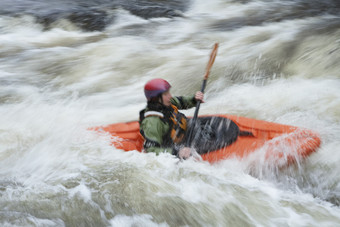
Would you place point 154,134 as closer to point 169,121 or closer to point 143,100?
point 169,121

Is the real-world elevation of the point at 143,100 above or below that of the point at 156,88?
below

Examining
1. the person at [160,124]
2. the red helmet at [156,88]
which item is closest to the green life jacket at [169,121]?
the person at [160,124]

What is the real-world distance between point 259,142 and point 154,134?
1020 millimetres

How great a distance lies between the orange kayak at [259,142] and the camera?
2992mm

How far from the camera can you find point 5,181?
2.63m

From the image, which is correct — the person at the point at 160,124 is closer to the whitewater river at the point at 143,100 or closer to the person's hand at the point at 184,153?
the person's hand at the point at 184,153

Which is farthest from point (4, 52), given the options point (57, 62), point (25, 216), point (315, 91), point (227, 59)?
point (315, 91)

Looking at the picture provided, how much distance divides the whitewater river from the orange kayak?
91mm

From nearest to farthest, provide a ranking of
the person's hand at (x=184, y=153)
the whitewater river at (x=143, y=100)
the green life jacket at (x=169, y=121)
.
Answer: the whitewater river at (x=143, y=100), the person's hand at (x=184, y=153), the green life jacket at (x=169, y=121)

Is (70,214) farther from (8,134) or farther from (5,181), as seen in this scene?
(8,134)

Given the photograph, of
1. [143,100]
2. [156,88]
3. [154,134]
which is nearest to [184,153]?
[154,134]

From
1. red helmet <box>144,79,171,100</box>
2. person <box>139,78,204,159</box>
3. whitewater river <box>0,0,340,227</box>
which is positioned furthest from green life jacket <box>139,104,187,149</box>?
whitewater river <box>0,0,340,227</box>

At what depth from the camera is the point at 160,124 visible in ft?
9.76

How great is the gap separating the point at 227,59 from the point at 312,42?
145cm
